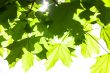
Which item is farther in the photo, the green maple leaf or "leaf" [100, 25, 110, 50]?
the green maple leaf

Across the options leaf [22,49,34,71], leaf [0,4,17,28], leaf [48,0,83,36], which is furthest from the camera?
leaf [22,49,34,71]

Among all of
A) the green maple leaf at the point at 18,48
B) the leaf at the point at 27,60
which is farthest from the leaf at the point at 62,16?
the leaf at the point at 27,60

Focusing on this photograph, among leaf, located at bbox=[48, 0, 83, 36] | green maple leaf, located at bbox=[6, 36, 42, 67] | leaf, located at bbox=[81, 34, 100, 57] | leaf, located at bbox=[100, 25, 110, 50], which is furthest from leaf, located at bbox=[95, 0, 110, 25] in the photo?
green maple leaf, located at bbox=[6, 36, 42, 67]

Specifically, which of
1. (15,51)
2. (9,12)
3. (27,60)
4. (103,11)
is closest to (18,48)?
(15,51)

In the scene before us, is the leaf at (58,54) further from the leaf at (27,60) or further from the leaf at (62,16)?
the leaf at (62,16)

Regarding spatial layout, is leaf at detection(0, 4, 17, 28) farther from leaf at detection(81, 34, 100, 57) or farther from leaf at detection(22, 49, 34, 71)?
leaf at detection(81, 34, 100, 57)

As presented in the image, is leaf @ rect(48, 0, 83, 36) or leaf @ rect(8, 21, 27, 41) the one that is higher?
leaf @ rect(48, 0, 83, 36)

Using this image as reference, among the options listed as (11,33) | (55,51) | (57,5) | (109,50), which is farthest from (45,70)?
(57,5)
